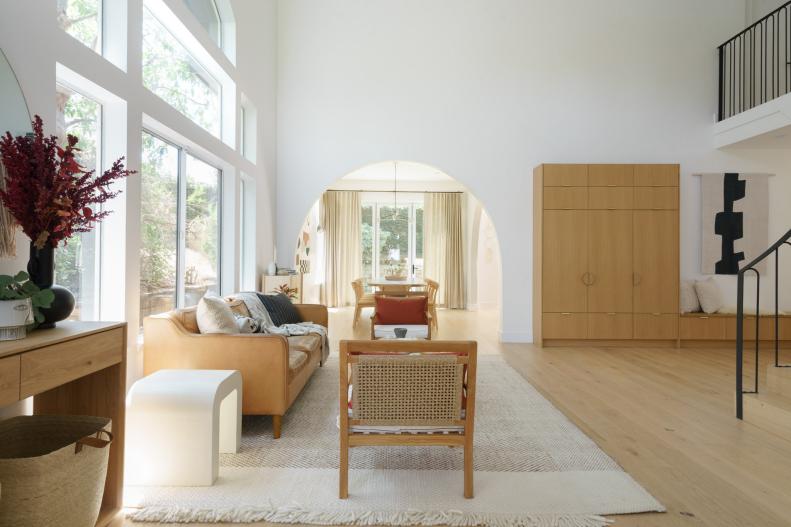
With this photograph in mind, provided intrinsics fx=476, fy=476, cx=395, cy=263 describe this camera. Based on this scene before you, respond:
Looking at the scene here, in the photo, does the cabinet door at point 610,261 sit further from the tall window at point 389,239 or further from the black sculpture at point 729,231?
the tall window at point 389,239

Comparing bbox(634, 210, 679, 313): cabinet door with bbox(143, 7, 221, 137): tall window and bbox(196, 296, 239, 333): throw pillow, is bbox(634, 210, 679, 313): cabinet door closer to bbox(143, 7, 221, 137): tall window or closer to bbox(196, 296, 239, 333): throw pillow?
bbox(196, 296, 239, 333): throw pillow

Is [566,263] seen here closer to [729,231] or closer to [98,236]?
[729,231]

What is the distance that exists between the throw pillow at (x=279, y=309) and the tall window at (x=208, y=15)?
2.57 meters

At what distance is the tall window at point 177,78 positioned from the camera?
354 cm

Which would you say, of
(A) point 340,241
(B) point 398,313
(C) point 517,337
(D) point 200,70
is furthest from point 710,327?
(A) point 340,241

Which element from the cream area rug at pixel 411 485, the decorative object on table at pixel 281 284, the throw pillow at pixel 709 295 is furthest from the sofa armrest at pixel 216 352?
the throw pillow at pixel 709 295

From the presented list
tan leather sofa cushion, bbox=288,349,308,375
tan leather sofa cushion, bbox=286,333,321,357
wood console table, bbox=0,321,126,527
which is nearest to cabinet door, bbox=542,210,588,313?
tan leather sofa cushion, bbox=286,333,321,357

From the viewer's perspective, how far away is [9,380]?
1.46 meters

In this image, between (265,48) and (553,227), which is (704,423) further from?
(265,48)

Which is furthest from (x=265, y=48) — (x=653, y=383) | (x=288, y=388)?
(x=653, y=383)

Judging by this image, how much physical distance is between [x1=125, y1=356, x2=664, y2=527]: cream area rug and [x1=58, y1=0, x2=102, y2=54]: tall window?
249 centimetres

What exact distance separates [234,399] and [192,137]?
7.66 ft

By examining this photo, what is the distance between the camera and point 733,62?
6379 millimetres

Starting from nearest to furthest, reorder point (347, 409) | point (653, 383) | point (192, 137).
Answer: point (347, 409) < point (192, 137) < point (653, 383)
